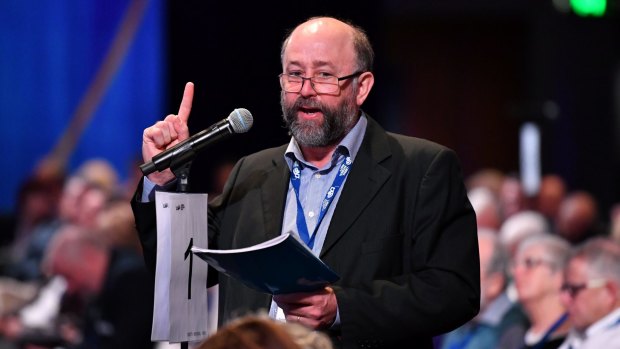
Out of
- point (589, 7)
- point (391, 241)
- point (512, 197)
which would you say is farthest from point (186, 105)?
point (512, 197)

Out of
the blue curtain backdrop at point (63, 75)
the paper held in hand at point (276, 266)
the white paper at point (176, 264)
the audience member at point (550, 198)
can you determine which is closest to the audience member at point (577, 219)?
the audience member at point (550, 198)

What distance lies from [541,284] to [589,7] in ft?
4.30

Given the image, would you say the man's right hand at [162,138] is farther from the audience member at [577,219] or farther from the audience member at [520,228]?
the audience member at [577,219]

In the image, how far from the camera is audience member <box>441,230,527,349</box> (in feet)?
17.9

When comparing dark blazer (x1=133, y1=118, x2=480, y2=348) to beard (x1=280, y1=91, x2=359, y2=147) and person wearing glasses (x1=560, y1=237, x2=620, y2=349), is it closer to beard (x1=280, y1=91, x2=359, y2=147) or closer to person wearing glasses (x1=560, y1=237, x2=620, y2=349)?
beard (x1=280, y1=91, x2=359, y2=147)

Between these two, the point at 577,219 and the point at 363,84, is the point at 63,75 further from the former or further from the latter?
the point at 363,84

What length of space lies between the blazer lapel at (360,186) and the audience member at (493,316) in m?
2.42

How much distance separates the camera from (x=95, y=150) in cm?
941

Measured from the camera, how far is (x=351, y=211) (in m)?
2.91

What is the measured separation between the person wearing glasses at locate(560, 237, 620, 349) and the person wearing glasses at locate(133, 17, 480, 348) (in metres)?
1.88

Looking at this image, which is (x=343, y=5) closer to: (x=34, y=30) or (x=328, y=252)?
(x=34, y=30)

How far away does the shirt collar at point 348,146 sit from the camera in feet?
9.87

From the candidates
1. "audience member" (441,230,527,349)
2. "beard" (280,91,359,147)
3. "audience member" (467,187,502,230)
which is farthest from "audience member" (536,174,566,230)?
"beard" (280,91,359,147)

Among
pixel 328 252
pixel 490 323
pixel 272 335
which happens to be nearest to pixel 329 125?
pixel 328 252
